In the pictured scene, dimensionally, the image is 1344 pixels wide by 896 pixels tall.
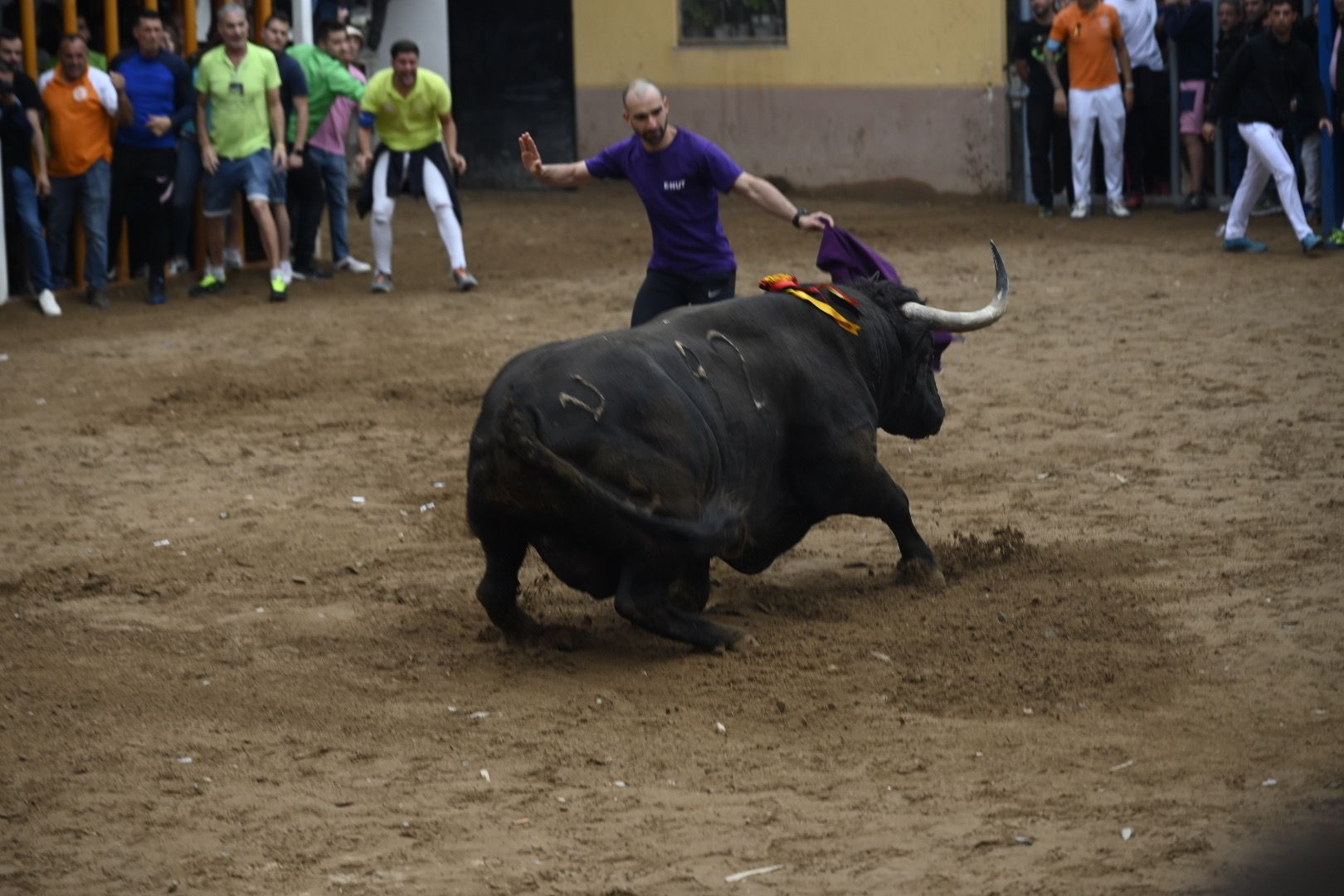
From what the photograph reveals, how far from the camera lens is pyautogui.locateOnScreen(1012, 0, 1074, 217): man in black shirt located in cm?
1759

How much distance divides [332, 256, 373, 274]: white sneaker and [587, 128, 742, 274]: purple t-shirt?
780 centimetres

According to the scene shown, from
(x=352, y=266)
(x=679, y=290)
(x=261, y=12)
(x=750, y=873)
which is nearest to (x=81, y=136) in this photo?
(x=261, y=12)

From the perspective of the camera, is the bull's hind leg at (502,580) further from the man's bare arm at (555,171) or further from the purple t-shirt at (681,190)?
the man's bare arm at (555,171)

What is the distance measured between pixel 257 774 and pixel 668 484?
1.62 m

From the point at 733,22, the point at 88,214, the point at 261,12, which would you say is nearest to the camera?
the point at 88,214

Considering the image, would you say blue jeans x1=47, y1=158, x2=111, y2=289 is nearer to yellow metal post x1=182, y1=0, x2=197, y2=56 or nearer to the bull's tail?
yellow metal post x1=182, y1=0, x2=197, y2=56

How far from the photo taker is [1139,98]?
1767 centimetres

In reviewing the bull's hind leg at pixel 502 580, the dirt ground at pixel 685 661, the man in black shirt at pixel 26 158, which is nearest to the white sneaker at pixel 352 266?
the man in black shirt at pixel 26 158

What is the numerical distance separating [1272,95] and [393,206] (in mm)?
6859

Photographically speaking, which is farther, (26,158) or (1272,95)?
(1272,95)

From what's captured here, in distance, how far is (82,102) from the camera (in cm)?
1380

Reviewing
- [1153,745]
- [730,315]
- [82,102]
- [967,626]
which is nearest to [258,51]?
[82,102]

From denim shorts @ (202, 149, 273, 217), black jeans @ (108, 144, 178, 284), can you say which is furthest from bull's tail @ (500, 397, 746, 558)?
black jeans @ (108, 144, 178, 284)

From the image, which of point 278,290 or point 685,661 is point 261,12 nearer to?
point 278,290
